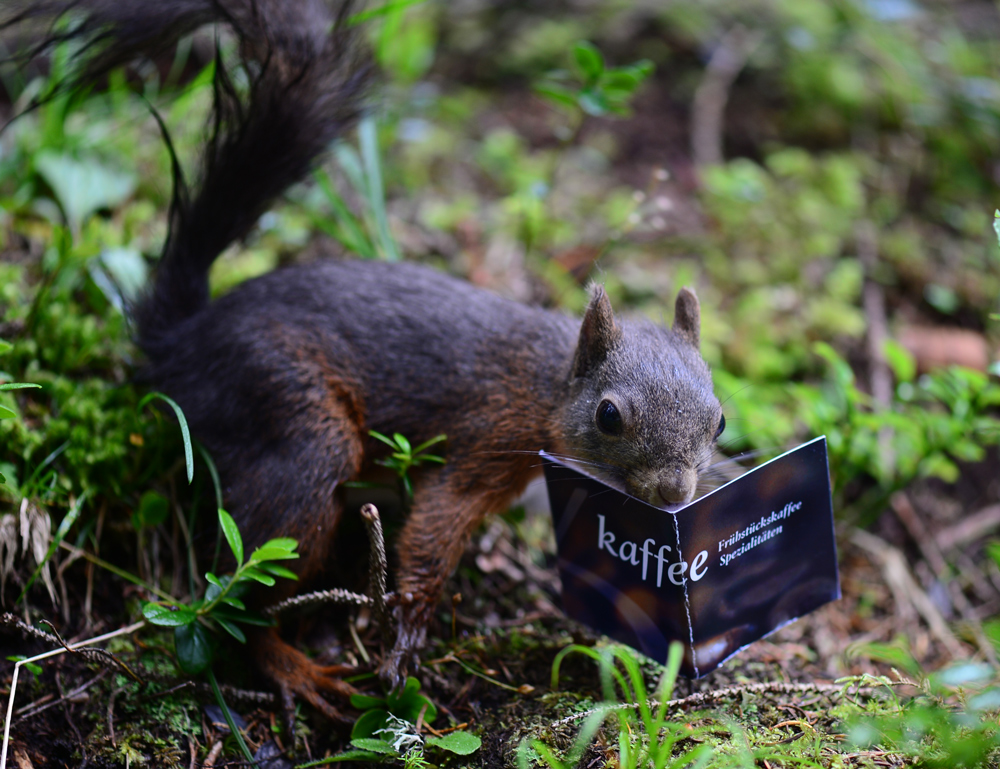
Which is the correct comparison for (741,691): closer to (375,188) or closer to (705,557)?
(705,557)

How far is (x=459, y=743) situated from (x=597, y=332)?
135cm

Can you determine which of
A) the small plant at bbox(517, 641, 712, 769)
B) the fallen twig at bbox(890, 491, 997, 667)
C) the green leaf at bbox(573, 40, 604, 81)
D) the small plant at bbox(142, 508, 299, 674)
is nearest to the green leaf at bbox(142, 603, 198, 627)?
the small plant at bbox(142, 508, 299, 674)

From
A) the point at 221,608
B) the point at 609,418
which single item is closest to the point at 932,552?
the point at 609,418

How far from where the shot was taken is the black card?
2.28 metres

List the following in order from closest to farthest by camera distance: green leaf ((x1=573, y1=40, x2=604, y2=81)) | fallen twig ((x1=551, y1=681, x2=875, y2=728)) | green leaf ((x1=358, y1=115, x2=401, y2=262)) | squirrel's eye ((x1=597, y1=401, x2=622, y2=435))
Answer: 1. fallen twig ((x1=551, y1=681, x2=875, y2=728))
2. squirrel's eye ((x1=597, y1=401, x2=622, y2=435))
3. green leaf ((x1=573, y1=40, x2=604, y2=81))
4. green leaf ((x1=358, y1=115, x2=401, y2=262))

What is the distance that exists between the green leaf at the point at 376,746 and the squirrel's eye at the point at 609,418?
45.2 inches

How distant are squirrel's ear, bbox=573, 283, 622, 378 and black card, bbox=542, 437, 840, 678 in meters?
0.39

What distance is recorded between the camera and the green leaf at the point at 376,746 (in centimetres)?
227

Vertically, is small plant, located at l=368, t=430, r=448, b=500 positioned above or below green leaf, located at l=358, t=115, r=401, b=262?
below

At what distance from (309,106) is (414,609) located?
1.94 meters

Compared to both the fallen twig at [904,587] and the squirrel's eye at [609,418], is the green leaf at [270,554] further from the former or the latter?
the fallen twig at [904,587]

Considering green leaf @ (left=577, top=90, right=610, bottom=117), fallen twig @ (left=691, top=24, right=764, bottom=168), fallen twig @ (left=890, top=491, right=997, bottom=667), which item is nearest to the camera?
green leaf @ (left=577, top=90, right=610, bottom=117)

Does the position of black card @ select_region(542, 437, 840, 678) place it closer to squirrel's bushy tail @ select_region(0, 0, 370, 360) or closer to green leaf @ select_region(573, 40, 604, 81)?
Answer: squirrel's bushy tail @ select_region(0, 0, 370, 360)

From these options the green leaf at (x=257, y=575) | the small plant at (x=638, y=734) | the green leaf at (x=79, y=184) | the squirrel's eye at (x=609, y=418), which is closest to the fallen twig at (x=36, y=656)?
the green leaf at (x=257, y=575)
